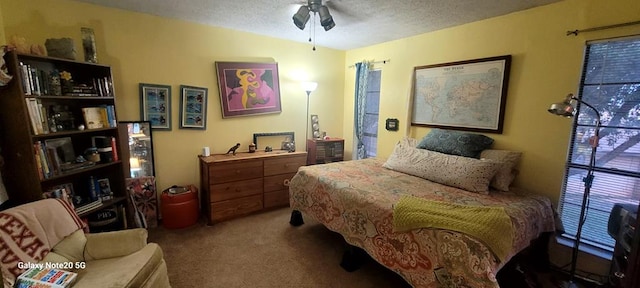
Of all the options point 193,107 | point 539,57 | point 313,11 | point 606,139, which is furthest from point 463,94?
point 193,107

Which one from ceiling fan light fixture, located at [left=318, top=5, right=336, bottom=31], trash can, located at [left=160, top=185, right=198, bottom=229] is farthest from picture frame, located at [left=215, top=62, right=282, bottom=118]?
ceiling fan light fixture, located at [left=318, top=5, right=336, bottom=31]

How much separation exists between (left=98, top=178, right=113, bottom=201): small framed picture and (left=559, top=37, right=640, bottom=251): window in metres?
3.99

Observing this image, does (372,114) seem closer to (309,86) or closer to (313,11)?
(309,86)

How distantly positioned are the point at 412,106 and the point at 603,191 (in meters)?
1.83

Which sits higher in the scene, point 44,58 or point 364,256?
point 44,58

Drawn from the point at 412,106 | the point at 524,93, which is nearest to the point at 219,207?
the point at 412,106

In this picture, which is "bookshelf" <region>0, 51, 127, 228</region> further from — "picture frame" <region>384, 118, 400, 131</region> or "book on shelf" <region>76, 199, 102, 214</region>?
"picture frame" <region>384, 118, 400, 131</region>

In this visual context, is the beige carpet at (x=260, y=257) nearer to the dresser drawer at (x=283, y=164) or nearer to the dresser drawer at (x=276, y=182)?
the dresser drawer at (x=276, y=182)

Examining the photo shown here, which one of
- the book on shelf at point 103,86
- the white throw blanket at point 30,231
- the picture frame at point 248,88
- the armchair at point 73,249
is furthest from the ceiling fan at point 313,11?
the white throw blanket at point 30,231

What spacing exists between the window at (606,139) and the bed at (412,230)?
14.3 inches

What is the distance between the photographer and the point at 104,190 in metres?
2.29

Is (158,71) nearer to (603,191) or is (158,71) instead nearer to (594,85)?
(594,85)

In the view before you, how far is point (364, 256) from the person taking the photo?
7.14ft

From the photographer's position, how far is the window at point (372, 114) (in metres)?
3.73
